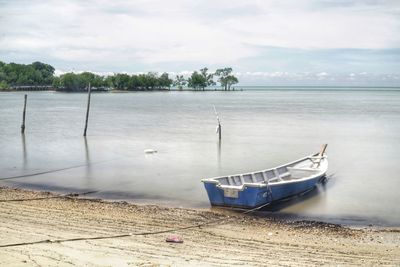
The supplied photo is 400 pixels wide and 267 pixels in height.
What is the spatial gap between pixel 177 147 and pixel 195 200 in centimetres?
1500

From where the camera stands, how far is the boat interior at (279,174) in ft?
Result: 51.9

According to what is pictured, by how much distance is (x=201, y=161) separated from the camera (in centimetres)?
2558

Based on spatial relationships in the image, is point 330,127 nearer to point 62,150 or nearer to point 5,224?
point 62,150

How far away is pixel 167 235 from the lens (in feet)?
36.6

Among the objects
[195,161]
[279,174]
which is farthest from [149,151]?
[279,174]

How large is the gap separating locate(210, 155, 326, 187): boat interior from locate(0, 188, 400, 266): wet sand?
1777 millimetres

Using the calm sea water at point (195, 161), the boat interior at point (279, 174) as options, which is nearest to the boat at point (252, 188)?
the boat interior at point (279, 174)

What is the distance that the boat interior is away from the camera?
15.8 metres

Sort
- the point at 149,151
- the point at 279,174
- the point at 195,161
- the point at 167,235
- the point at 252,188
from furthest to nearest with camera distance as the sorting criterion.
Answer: the point at 149,151 < the point at 195,161 < the point at 279,174 < the point at 252,188 < the point at 167,235

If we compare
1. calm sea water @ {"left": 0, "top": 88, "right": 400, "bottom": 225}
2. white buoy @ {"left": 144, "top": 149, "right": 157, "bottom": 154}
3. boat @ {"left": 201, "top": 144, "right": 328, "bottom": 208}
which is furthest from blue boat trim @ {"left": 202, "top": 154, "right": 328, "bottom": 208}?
white buoy @ {"left": 144, "top": 149, "right": 157, "bottom": 154}

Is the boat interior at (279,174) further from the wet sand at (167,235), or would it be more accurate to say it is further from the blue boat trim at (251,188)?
the wet sand at (167,235)

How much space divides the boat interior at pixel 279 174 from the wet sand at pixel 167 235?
178 cm

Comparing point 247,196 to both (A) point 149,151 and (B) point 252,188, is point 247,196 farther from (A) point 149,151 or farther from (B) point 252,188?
(A) point 149,151

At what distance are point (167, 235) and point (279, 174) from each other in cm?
855
